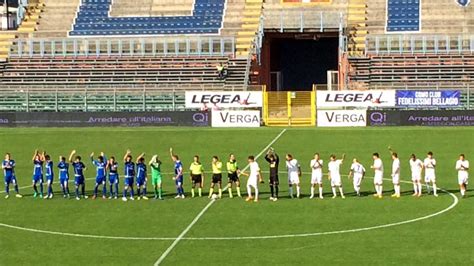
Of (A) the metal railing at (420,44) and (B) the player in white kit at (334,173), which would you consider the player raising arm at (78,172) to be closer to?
(B) the player in white kit at (334,173)

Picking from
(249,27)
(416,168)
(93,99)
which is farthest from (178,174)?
(249,27)

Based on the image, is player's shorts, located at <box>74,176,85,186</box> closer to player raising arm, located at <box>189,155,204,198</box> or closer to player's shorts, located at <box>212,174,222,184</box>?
player raising arm, located at <box>189,155,204,198</box>

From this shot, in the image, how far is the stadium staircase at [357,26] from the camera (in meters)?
73.7

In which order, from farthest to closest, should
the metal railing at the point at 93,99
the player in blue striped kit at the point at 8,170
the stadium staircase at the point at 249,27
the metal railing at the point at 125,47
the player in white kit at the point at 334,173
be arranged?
the stadium staircase at the point at 249,27 < the metal railing at the point at 125,47 < the metal railing at the point at 93,99 < the player in blue striped kit at the point at 8,170 < the player in white kit at the point at 334,173

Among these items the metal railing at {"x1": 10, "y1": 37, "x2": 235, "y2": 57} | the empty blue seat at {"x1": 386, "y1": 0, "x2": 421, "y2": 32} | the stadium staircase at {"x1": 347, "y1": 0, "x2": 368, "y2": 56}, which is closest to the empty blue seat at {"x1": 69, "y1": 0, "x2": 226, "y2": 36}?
the metal railing at {"x1": 10, "y1": 37, "x2": 235, "y2": 57}

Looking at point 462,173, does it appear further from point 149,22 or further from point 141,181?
point 149,22

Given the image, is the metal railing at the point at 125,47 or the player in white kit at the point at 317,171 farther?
the metal railing at the point at 125,47

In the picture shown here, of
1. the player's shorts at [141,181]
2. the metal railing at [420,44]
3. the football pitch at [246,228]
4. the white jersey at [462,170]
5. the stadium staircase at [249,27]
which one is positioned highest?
the stadium staircase at [249,27]

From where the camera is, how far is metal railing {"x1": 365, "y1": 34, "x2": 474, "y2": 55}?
7188 centimetres

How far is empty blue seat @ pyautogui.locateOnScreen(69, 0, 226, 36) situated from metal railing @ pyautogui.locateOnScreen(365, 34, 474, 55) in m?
13.8

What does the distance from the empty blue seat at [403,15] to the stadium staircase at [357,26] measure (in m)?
2.03

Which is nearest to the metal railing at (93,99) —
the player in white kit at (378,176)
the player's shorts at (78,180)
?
the player's shorts at (78,180)


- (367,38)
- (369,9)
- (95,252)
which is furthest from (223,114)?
(95,252)

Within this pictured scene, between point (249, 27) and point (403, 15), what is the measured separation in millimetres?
12766
